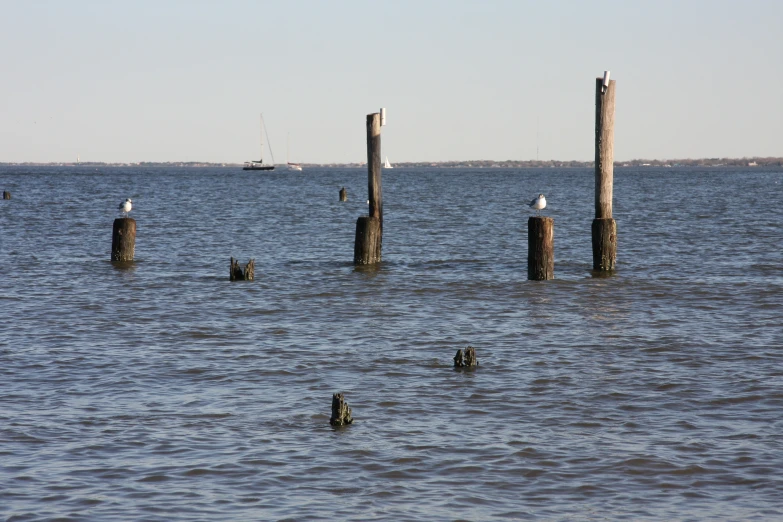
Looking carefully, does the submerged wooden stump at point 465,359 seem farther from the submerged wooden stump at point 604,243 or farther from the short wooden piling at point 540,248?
the submerged wooden stump at point 604,243

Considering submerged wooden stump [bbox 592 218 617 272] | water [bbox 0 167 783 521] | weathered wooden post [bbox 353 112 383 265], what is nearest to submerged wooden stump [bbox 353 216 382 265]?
weathered wooden post [bbox 353 112 383 265]

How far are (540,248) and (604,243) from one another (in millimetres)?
1596

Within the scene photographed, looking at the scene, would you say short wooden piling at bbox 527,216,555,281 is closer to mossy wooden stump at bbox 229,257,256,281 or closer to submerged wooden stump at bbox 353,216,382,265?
submerged wooden stump at bbox 353,216,382,265

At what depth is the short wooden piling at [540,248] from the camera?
17750 mm

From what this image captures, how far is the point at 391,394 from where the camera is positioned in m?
9.76

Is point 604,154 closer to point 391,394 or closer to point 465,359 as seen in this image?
point 465,359

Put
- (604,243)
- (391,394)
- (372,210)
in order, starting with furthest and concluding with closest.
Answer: (372,210) → (604,243) → (391,394)

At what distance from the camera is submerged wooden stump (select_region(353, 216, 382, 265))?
20.6 metres

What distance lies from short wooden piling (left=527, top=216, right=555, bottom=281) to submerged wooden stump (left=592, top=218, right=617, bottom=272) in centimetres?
113

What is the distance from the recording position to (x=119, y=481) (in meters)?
7.12

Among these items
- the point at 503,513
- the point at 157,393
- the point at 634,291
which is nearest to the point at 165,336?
the point at 157,393

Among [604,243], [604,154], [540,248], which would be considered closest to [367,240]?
[540,248]

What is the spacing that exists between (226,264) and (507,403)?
1422cm

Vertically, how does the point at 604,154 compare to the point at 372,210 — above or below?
above
